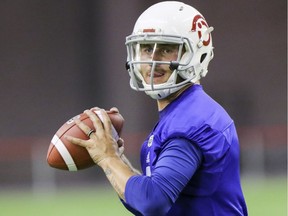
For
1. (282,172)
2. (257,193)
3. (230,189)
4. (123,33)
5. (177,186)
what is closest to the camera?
(177,186)

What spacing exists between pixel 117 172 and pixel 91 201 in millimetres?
5879

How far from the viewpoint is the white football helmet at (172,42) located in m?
2.99

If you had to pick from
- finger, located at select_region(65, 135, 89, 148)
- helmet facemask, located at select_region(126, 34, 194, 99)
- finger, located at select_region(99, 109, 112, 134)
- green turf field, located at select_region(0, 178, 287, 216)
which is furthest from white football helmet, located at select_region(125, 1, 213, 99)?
green turf field, located at select_region(0, 178, 287, 216)

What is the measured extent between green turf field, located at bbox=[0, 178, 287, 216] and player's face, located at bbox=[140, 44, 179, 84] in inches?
173

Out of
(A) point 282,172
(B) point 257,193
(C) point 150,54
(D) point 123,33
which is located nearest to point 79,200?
(B) point 257,193

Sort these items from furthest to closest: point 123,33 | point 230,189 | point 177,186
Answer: point 123,33, point 230,189, point 177,186

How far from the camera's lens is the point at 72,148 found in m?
3.11

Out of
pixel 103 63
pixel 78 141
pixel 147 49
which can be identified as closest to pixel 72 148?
pixel 78 141

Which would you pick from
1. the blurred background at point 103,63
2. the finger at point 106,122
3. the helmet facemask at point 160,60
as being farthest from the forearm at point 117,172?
the blurred background at point 103,63

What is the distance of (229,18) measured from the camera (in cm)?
1238

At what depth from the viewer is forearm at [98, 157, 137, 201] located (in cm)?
280

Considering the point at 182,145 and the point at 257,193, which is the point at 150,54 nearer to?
the point at 182,145

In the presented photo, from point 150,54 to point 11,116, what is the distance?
9.38 metres

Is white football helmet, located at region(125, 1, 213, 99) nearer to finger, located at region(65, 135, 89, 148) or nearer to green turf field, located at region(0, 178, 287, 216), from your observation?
finger, located at region(65, 135, 89, 148)
